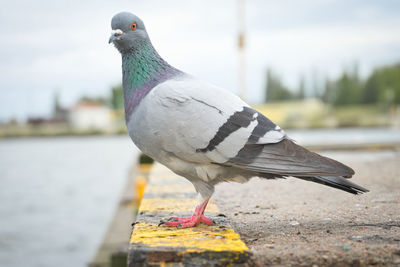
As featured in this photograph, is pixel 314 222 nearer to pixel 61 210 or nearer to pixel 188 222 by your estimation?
pixel 188 222

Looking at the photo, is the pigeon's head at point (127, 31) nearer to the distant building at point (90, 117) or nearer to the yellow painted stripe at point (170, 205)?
the yellow painted stripe at point (170, 205)

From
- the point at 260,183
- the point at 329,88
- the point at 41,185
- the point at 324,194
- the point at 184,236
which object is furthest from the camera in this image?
the point at 329,88

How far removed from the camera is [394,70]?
79.2 meters

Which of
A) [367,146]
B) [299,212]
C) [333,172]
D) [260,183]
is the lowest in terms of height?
[367,146]

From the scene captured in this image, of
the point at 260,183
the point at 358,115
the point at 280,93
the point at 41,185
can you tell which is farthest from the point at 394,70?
the point at 260,183

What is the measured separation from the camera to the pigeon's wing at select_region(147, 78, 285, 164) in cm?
266

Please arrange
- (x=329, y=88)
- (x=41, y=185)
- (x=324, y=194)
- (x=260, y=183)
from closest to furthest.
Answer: (x=324, y=194) → (x=260, y=183) → (x=41, y=185) → (x=329, y=88)

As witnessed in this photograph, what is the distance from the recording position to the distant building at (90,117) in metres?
99.1

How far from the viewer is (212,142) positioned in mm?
2646

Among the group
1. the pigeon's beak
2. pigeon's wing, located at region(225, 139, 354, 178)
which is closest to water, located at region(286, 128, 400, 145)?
pigeon's wing, located at region(225, 139, 354, 178)

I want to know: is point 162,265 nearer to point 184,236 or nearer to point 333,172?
point 184,236

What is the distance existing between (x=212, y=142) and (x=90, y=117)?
324ft

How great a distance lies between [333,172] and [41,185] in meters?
43.5

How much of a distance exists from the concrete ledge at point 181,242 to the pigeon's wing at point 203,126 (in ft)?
1.47
